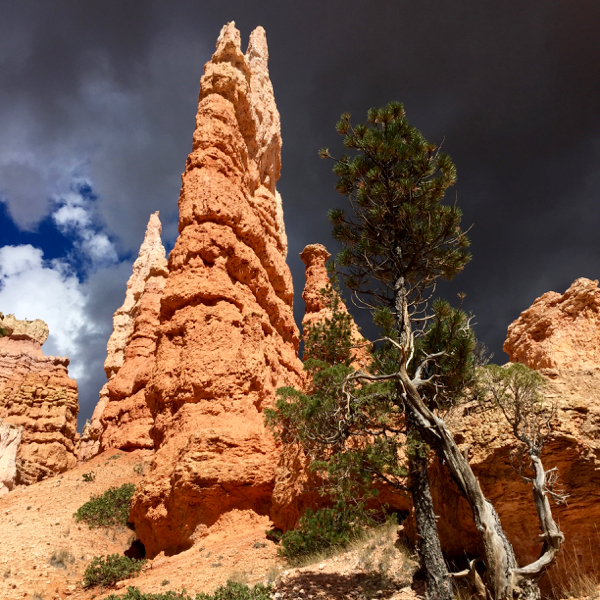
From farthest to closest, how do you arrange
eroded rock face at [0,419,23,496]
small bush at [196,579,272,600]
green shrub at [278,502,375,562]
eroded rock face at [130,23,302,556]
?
eroded rock face at [0,419,23,496], eroded rock face at [130,23,302,556], green shrub at [278,502,375,562], small bush at [196,579,272,600]

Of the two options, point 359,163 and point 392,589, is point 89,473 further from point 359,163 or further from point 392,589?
point 359,163

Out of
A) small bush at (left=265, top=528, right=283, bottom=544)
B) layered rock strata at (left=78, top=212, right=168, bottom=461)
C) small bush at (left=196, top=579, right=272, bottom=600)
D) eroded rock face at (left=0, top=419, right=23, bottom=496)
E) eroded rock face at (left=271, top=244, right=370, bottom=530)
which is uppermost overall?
layered rock strata at (left=78, top=212, right=168, bottom=461)

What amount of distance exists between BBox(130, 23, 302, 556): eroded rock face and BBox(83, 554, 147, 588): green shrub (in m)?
1.11

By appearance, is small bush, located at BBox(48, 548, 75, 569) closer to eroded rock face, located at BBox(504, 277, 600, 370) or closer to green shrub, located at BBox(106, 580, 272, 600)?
green shrub, located at BBox(106, 580, 272, 600)

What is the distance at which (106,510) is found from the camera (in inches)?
635

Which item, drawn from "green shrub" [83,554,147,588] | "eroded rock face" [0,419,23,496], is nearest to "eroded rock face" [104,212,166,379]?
"eroded rock face" [0,419,23,496]

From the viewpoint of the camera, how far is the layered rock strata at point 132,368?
2574cm

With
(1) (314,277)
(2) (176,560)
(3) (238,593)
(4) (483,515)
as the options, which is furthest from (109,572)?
(1) (314,277)

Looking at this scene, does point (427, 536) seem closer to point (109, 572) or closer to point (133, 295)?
point (109, 572)

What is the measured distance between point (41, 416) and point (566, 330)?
93.8ft

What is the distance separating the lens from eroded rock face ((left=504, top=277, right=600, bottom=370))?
14.3 m

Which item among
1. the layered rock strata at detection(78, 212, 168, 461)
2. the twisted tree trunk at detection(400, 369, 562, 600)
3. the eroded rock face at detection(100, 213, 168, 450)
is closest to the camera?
the twisted tree trunk at detection(400, 369, 562, 600)

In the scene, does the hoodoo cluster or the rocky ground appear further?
the rocky ground

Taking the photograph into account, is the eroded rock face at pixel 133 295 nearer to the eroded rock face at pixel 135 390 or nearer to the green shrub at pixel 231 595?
the eroded rock face at pixel 135 390
